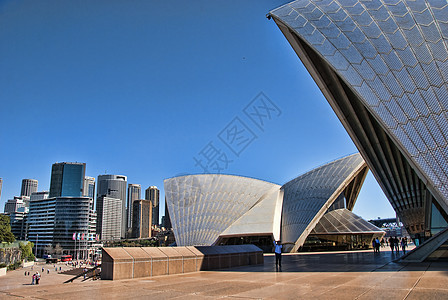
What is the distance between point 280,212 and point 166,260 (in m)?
24.3

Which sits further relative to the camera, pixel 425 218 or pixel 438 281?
pixel 425 218

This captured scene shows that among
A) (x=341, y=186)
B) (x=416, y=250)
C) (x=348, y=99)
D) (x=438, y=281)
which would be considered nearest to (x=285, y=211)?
(x=341, y=186)

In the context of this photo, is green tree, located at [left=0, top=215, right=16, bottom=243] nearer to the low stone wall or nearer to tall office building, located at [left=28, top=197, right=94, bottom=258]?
the low stone wall

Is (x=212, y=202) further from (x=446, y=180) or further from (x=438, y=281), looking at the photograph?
(x=438, y=281)

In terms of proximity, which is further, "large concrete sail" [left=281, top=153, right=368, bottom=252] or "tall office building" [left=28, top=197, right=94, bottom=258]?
"tall office building" [left=28, top=197, right=94, bottom=258]

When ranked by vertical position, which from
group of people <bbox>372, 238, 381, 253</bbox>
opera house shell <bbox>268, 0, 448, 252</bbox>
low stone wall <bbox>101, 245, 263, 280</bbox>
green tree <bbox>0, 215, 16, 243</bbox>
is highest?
opera house shell <bbox>268, 0, 448, 252</bbox>

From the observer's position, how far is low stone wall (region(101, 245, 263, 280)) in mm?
9477

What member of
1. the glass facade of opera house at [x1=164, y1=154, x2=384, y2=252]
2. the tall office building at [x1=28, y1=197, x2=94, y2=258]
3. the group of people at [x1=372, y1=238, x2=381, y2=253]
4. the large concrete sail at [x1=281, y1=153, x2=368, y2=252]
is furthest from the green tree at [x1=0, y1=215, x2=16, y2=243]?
the tall office building at [x1=28, y1=197, x2=94, y2=258]

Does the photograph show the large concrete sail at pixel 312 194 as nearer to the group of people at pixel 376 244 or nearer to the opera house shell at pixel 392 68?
the group of people at pixel 376 244

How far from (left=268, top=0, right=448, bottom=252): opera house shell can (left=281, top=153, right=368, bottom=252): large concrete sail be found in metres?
12.6

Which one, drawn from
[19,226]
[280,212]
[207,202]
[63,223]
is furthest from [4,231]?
[19,226]

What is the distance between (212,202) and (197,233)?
13.3 feet

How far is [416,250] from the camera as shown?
42.8ft

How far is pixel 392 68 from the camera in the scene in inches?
540
